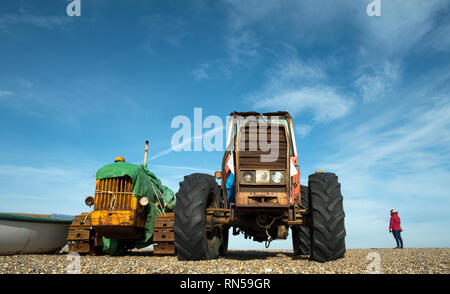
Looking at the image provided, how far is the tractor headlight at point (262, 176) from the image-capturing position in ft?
20.2

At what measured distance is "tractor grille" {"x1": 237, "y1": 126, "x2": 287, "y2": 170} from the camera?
20.7ft

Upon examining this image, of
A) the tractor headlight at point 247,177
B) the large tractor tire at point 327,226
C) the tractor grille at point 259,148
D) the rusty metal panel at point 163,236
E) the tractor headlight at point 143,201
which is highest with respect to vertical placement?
the tractor grille at point 259,148

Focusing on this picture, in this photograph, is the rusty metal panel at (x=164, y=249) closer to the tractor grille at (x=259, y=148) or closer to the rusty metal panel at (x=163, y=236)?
the rusty metal panel at (x=163, y=236)

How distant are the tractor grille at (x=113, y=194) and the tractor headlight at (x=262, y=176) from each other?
389cm

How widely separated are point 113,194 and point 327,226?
545 centimetres

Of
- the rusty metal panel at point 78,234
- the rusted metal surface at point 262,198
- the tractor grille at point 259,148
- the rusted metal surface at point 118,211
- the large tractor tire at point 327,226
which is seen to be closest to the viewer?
the large tractor tire at point 327,226

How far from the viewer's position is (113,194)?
847 centimetres

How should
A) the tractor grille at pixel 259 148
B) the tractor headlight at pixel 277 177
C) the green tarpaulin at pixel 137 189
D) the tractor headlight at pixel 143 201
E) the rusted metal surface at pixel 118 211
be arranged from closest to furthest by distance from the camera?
the tractor headlight at pixel 277 177 < the tractor grille at pixel 259 148 < the rusted metal surface at pixel 118 211 < the tractor headlight at pixel 143 201 < the green tarpaulin at pixel 137 189

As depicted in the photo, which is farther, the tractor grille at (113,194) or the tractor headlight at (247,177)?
the tractor grille at (113,194)

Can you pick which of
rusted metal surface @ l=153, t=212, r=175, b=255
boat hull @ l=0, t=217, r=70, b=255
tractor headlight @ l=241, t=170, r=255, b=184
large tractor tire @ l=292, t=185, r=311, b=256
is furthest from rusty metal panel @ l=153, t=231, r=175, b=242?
boat hull @ l=0, t=217, r=70, b=255

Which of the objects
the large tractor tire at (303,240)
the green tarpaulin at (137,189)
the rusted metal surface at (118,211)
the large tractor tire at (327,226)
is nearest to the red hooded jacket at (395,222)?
the large tractor tire at (303,240)

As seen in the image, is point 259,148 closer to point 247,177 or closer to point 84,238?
point 247,177
